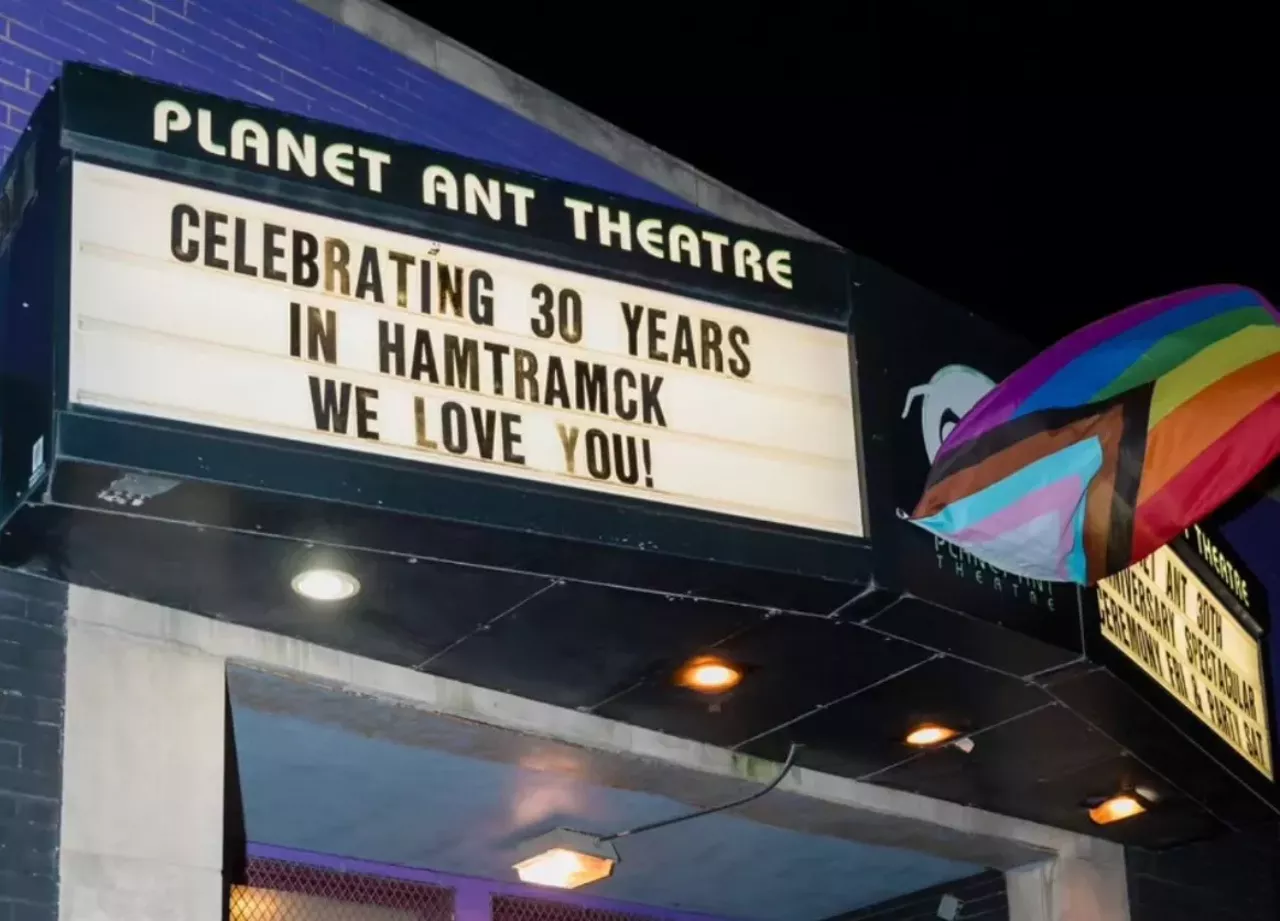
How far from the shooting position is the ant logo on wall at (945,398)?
707 centimetres

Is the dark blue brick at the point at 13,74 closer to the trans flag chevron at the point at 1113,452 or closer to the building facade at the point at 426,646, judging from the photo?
the building facade at the point at 426,646

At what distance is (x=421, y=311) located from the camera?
20.0 ft

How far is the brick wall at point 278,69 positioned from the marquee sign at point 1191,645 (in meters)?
2.84

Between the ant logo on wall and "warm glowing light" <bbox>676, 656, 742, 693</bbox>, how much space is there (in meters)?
1.15

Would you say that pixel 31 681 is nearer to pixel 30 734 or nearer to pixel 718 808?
pixel 30 734

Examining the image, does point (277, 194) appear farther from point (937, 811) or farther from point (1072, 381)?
point (937, 811)

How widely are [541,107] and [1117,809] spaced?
4.55 metres

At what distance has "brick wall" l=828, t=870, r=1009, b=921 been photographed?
10016 mm

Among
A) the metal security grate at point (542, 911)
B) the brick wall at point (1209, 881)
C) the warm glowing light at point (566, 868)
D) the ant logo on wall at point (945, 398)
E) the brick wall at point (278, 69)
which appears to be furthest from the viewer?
the brick wall at point (1209, 881)

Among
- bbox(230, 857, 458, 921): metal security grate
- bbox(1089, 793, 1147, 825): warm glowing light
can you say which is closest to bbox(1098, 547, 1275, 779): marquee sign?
bbox(1089, 793, 1147, 825): warm glowing light

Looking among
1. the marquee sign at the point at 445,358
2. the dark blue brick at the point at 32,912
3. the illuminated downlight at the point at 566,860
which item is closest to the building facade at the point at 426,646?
the dark blue brick at the point at 32,912

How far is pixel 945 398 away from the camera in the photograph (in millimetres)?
7234

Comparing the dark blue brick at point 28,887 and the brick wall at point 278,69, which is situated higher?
the brick wall at point 278,69

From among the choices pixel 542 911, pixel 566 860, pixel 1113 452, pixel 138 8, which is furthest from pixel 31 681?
pixel 542 911
